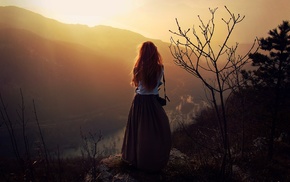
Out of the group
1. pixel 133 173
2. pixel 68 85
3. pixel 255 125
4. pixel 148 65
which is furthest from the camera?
pixel 68 85

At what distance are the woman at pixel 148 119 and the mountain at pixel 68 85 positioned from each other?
32695 mm

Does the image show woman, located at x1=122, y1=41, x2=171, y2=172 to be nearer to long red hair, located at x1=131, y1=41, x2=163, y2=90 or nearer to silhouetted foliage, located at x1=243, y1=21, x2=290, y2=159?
long red hair, located at x1=131, y1=41, x2=163, y2=90

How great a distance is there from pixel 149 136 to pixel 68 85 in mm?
74721

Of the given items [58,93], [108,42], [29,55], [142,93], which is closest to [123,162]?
[142,93]

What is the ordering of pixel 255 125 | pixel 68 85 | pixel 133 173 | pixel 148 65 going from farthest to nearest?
pixel 68 85 < pixel 255 125 < pixel 133 173 < pixel 148 65

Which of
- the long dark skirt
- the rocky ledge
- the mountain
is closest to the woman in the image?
the long dark skirt

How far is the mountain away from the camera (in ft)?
167

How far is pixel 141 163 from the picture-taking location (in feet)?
17.7

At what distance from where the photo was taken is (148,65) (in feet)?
17.5

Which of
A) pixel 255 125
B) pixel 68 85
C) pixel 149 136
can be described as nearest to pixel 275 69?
pixel 255 125

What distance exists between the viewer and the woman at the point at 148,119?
536cm

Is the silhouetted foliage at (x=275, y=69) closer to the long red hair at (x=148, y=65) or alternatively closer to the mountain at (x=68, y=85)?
the long red hair at (x=148, y=65)

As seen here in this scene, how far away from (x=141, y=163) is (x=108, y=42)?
124151 millimetres

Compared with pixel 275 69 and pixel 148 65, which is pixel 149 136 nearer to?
pixel 148 65
